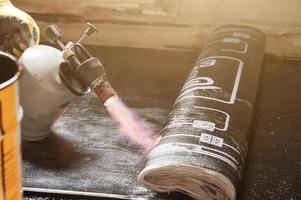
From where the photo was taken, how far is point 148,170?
1.11 metres

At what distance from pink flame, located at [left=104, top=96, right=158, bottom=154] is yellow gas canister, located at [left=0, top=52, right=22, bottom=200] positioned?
61 centimetres

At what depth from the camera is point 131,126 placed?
4.74 feet

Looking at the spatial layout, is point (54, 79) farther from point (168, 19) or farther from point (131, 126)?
point (168, 19)

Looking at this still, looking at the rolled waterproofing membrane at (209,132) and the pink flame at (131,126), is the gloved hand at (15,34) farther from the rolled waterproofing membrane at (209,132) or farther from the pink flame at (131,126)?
the rolled waterproofing membrane at (209,132)

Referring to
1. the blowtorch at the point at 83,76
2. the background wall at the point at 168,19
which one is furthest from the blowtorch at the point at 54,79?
the background wall at the point at 168,19

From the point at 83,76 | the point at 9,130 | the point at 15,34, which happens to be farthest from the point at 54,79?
the point at 9,130

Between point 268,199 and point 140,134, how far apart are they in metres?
0.42

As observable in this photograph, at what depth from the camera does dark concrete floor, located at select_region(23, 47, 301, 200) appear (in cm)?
120

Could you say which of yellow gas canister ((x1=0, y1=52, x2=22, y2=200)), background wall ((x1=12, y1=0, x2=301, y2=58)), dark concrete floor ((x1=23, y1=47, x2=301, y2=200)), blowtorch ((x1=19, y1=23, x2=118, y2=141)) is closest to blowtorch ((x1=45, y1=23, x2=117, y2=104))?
blowtorch ((x1=19, y1=23, x2=118, y2=141))

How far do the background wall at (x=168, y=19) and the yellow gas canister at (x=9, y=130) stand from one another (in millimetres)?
1245

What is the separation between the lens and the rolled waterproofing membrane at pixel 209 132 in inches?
42.5

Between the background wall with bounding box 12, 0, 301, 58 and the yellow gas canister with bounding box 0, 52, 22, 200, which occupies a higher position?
the background wall with bounding box 12, 0, 301, 58

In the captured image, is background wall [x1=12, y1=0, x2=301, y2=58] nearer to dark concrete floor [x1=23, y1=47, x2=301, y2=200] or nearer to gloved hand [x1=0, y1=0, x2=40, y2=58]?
dark concrete floor [x1=23, y1=47, x2=301, y2=200]

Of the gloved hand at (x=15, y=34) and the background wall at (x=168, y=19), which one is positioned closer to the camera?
the gloved hand at (x=15, y=34)
